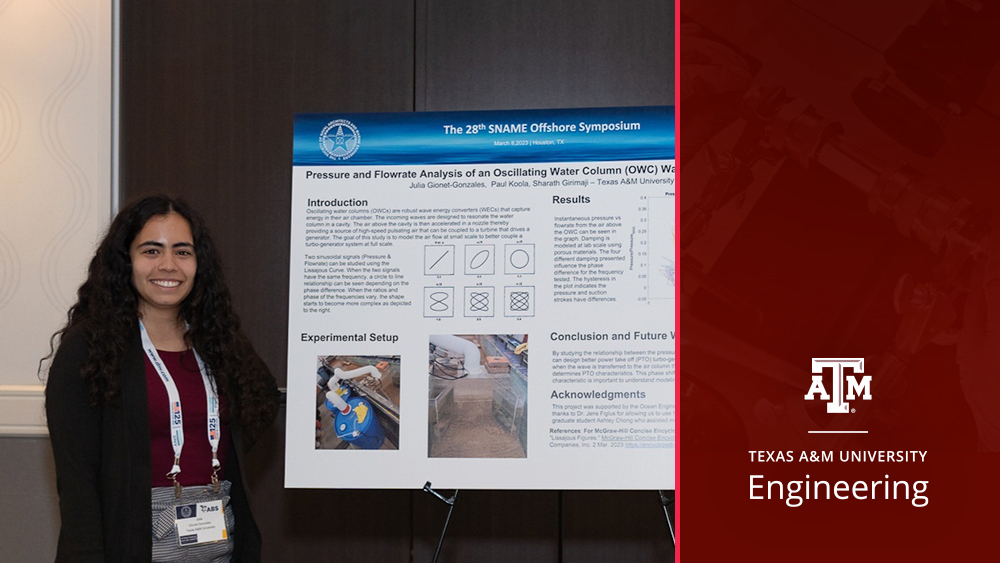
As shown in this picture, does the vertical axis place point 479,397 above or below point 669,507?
above

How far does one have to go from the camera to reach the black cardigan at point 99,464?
77.1 inches

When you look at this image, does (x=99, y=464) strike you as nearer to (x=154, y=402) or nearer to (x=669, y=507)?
(x=154, y=402)

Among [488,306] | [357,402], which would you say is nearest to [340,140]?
[488,306]

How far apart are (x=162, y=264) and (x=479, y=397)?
939mm

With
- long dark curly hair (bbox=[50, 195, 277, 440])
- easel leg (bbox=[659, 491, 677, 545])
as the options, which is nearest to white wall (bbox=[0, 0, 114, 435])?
long dark curly hair (bbox=[50, 195, 277, 440])

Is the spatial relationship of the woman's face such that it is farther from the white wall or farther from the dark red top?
the white wall

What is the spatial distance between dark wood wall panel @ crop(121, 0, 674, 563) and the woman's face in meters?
0.85

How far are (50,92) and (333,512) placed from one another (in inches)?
73.3

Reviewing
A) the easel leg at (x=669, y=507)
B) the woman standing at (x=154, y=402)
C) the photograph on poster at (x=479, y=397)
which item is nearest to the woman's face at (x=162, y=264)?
the woman standing at (x=154, y=402)

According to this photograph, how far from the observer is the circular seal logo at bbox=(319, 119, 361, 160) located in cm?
263
